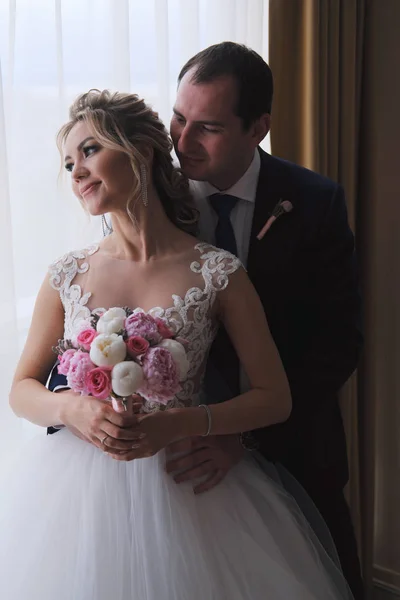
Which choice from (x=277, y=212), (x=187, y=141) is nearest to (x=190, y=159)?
(x=187, y=141)

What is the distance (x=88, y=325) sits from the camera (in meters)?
1.23

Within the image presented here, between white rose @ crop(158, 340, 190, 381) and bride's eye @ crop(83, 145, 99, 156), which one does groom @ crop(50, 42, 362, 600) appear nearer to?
bride's eye @ crop(83, 145, 99, 156)

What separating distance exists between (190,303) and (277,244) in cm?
36

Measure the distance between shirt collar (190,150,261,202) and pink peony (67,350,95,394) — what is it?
71 cm

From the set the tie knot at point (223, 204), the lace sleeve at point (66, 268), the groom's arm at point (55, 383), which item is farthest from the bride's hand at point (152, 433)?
the tie knot at point (223, 204)

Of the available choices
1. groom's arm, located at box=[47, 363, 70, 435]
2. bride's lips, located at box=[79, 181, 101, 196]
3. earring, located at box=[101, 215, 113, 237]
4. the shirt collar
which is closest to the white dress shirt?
the shirt collar

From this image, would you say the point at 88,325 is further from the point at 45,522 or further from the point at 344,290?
the point at 344,290

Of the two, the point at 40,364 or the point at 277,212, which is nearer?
the point at 40,364

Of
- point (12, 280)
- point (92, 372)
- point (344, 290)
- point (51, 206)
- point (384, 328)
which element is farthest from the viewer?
point (384, 328)

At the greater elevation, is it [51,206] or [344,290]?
[51,206]

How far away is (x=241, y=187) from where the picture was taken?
1.75 m

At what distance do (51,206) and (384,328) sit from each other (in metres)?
1.34

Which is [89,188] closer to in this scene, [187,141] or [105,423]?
[187,141]

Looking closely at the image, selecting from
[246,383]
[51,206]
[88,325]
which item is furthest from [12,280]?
[246,383]
